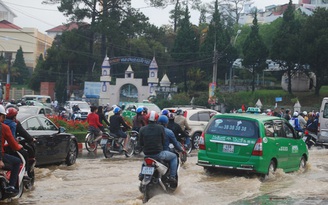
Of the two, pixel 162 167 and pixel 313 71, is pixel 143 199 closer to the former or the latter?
pixel 162 167

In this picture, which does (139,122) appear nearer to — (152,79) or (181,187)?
(181,187)

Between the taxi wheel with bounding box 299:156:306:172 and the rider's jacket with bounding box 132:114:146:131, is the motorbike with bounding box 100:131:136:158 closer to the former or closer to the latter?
the rider's jacket with bounding box 132:114:146:131

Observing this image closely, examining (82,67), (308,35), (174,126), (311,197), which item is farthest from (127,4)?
(311,197)

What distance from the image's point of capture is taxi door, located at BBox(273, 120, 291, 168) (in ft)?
45.5

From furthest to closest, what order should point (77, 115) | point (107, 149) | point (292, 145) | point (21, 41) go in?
point (21, 41)
point (77, 115)
point (107, 149)
point (292, 145)

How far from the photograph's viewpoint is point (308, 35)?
5547 centimetres

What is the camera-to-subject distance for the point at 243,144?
517 inches

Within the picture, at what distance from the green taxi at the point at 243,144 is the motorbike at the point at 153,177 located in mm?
2986

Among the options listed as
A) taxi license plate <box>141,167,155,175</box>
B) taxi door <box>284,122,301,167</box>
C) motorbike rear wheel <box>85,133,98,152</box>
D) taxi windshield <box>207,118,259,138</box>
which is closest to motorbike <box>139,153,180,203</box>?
taxi license plate <box>141,167,155,175</box>

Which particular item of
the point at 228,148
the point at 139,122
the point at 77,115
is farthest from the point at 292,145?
the point at 77,115

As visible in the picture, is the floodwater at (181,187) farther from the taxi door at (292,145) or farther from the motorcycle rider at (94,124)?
the motorcycle rider at (94,124)

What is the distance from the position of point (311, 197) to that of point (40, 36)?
104539 millimetres

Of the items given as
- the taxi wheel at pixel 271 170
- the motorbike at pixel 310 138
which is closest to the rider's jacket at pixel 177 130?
the taxi wheel at pixel 271 170

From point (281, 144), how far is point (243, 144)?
1.33 metres
